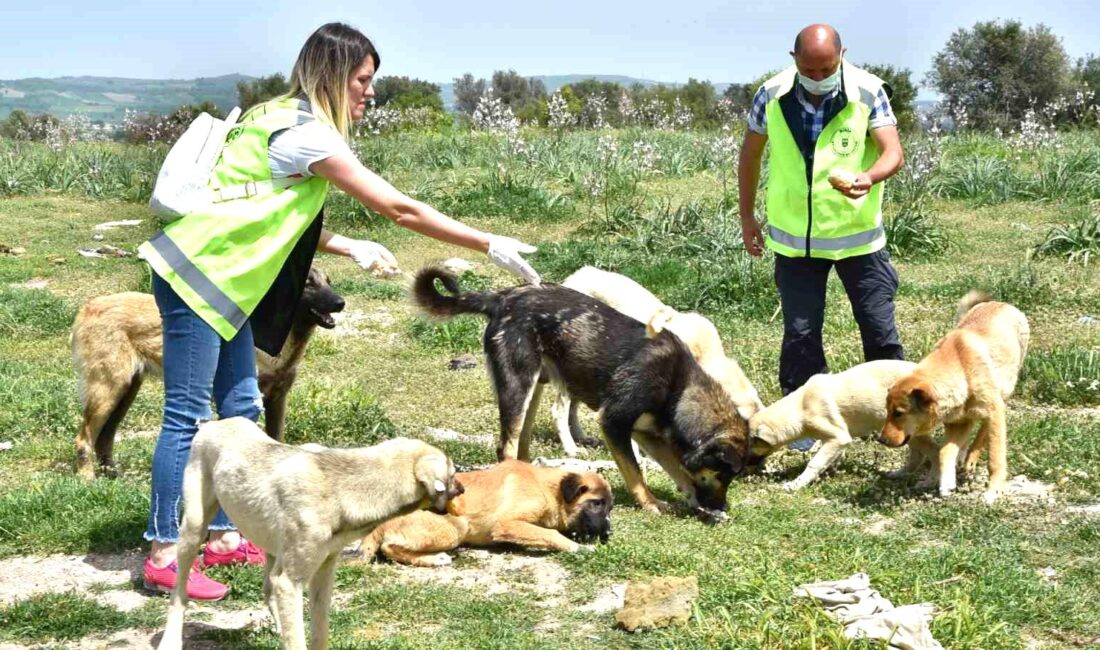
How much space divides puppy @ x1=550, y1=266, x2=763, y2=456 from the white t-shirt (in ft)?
9.26

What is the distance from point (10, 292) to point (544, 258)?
5331 millimetres

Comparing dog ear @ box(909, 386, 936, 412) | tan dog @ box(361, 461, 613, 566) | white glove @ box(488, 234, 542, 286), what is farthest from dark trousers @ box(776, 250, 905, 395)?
white glove @ box(488, 234, 542, 286)

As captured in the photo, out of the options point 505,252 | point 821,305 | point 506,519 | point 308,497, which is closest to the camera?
point 308,497

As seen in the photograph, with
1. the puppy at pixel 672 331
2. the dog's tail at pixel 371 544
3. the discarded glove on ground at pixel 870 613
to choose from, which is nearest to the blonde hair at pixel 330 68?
the dog's tail at pixel 371 544

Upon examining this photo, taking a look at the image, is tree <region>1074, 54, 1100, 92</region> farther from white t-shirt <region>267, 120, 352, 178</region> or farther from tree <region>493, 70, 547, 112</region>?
white t-shirt <region>267, 120, 352, 178</region>

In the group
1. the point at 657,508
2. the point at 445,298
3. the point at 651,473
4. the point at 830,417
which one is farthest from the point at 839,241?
the point at 445,298

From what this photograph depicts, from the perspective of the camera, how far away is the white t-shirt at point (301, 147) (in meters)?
4.66

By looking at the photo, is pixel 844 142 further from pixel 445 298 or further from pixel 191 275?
pixel 191 275

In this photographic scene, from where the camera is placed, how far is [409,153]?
63.1 feet

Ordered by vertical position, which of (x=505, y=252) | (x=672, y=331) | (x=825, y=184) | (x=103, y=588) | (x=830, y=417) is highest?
(x=825, y=184)

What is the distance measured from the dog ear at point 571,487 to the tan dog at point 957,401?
1.75m

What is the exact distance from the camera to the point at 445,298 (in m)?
7.11

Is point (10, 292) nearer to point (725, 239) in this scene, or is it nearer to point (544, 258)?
point (544, 258)

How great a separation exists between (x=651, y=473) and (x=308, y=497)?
3.79m
